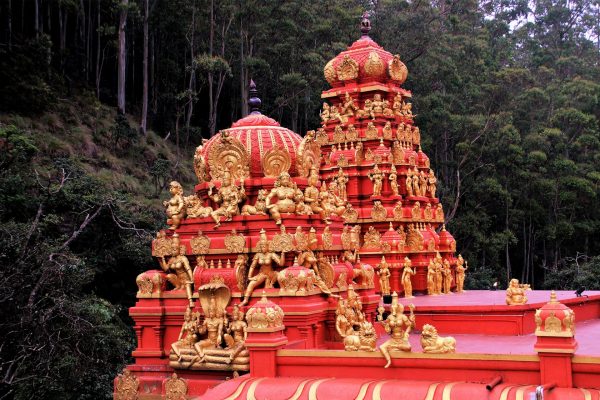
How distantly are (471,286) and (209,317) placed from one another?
74.4ft

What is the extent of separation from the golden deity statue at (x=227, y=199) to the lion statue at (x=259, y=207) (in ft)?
0.48

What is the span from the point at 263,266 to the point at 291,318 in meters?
1.04

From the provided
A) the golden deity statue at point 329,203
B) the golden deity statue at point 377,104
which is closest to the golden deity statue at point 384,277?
the golden deity statue at point 377,104

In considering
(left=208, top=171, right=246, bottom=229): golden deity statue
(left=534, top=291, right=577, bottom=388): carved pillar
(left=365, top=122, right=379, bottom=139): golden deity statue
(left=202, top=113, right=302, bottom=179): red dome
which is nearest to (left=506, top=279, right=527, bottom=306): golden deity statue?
(left=202, top=113, right=302, bottom=179): red dome

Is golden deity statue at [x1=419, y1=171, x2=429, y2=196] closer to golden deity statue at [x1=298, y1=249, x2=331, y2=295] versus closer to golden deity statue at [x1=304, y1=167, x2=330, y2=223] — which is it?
golden deity statue at [x1=304, y1=167, x2=330, y2=223]

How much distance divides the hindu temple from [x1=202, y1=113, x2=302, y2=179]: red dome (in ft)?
0.08

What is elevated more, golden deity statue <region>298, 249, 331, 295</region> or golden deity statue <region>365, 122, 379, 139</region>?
golden deity statue <region>365, 122, 379, 139</region>

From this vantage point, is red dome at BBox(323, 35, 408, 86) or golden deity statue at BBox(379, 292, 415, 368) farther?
red dome at BBox(323, 35, 408, 86)

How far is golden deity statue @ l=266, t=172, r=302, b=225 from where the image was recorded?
1210 centimetres

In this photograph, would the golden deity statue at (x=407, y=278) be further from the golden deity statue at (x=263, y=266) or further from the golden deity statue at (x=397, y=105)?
the golden deity statue at (x=263, y=266)

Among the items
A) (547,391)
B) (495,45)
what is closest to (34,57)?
(547,391)

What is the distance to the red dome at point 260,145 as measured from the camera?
505 inches

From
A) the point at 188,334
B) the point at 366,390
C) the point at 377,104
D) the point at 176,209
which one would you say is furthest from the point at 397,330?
the point at 377,104

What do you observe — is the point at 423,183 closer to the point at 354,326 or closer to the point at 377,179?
the point at 377,179
